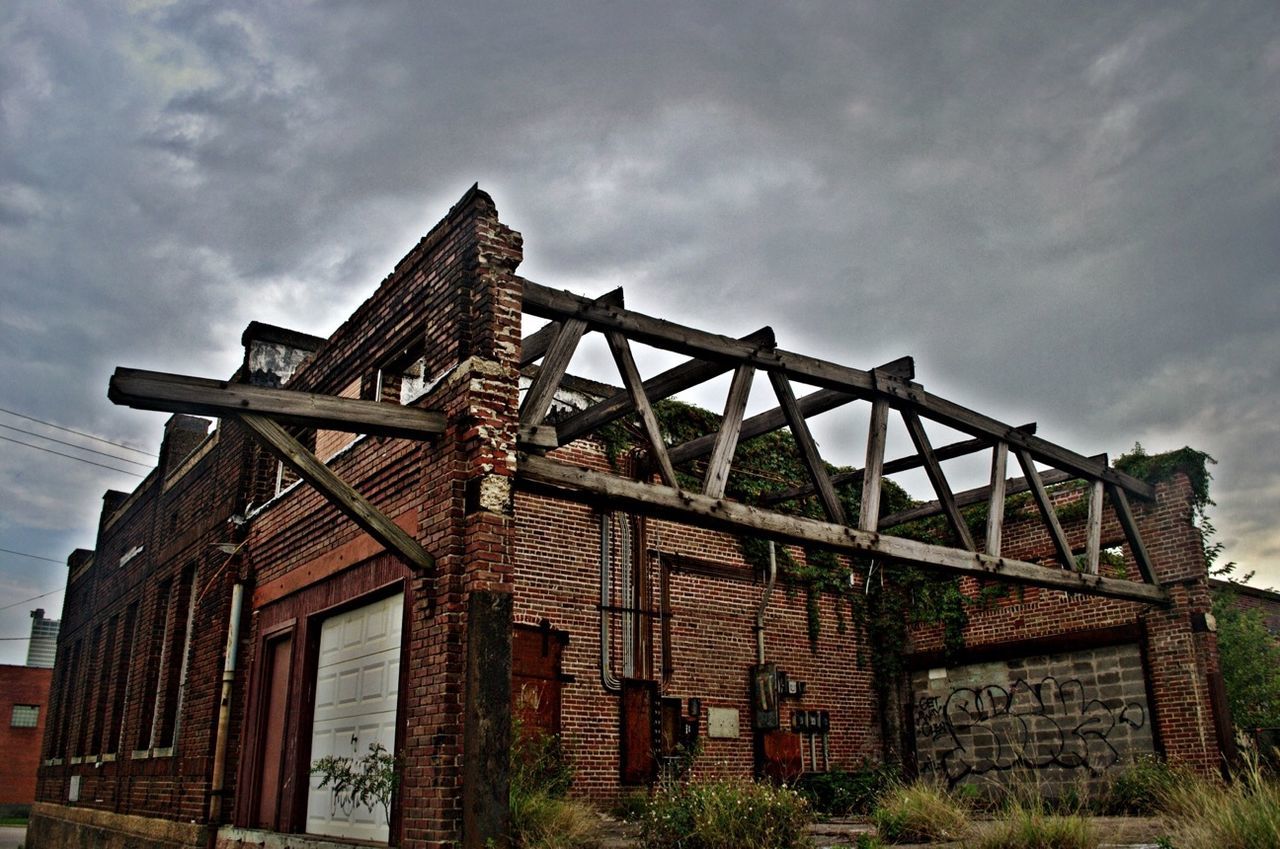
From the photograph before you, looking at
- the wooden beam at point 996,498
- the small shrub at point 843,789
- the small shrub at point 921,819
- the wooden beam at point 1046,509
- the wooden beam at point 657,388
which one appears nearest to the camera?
the small shrub at point 921,819

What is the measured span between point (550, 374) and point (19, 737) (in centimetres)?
3899

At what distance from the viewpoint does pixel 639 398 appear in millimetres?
7926

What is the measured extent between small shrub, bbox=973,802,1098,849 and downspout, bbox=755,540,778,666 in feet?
25.6

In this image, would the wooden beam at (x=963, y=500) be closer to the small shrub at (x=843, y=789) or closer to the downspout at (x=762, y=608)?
the downspout at (x=762, y=608)

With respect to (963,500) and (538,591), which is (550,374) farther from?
(963,500)

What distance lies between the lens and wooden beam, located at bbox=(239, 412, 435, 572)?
6.75 meters

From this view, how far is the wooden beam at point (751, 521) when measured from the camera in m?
7.50

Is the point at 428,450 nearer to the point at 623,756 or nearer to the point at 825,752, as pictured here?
the point at 623,756

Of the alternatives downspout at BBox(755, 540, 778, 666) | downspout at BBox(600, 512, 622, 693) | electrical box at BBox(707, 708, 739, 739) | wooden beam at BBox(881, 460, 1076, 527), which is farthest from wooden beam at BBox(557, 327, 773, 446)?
electrical box at BBox(707, 708, 739, 739)

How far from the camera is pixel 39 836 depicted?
1917cm

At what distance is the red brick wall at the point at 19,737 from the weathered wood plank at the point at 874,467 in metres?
36.5

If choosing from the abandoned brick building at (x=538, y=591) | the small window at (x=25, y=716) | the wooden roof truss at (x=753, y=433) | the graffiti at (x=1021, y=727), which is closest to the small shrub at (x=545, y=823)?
the abandoned brick building at (x=538, y=591)

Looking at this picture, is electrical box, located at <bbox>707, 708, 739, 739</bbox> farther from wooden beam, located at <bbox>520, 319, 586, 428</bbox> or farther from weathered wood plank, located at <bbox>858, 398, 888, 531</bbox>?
wooden beam, located at <bbox>520, 319, 586, 428</bbox>

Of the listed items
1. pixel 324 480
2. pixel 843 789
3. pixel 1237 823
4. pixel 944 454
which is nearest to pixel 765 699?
pixel 843 789
